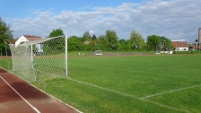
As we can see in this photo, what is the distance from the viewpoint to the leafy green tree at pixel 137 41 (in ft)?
302

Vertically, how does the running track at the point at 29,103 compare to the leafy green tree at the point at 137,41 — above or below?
below

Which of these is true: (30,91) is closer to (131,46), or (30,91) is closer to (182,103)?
(182,103)

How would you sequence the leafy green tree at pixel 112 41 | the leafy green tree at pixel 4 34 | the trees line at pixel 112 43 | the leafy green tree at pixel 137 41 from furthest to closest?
the leafy green tree at pixel 137 41
the leafy green tree at pixel 112 41
the trees line at pixel 112 43
the leafy green tree at pixel 4 34

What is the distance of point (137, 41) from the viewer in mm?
92062

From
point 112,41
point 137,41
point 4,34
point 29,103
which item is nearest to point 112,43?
point 112,41

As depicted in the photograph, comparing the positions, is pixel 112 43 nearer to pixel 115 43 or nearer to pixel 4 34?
pixel 115 43

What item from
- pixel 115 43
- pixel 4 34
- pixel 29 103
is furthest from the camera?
pixel 115 43

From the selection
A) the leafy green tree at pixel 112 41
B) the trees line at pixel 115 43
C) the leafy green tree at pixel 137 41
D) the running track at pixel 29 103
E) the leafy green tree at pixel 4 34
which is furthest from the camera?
the leafy green tree at pixel 137 41

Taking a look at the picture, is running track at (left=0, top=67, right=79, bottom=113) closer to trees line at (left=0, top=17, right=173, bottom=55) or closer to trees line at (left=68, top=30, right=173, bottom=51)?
trees line at (left=0, top=17, right=173, bottom=55)

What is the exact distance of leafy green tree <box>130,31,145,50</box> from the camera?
92062mm

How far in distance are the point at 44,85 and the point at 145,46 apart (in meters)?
83.2

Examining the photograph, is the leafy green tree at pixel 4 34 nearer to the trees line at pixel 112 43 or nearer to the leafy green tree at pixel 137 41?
the trees line at pixel 112 43

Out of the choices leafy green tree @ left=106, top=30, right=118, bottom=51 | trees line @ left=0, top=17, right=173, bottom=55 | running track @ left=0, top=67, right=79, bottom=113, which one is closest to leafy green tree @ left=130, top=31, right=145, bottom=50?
trees line @ left=0, top=17, right=173, bottom=55

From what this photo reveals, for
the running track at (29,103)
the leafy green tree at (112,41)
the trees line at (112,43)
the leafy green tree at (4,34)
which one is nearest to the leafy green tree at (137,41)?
the trees line at (112,43)
